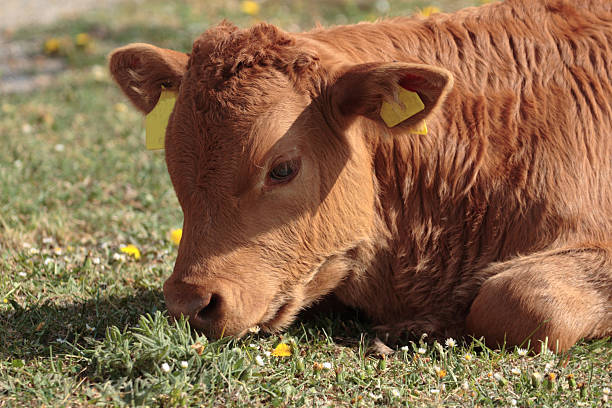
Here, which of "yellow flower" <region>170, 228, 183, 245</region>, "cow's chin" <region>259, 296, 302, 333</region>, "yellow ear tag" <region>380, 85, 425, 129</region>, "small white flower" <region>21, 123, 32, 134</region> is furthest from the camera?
"small white flower" <region>21, 123, 32, 134</region>

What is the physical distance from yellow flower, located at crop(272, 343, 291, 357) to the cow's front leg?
96 cm

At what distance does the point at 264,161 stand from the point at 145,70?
1.16 meters

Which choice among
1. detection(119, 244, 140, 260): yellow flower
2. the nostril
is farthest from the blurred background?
the nostril

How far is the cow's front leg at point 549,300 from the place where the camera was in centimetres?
372

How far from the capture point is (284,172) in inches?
143

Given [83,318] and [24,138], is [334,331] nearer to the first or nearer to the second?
[83,318]

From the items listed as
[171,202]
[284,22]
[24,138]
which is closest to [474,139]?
[171,202]

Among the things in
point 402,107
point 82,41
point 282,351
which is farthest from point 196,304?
point 82,41

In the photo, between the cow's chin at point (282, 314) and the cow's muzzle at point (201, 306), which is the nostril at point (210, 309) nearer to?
the cow's muzzle at point (201, 306)

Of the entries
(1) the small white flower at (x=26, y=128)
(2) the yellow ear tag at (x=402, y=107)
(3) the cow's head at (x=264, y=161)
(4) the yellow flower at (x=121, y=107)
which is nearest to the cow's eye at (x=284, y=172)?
(3) the cow's head at (x=264, y=161)

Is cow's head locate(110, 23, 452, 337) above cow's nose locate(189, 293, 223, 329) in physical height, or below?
above

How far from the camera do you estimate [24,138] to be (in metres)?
7.05

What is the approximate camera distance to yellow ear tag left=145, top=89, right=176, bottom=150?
13.8 feet

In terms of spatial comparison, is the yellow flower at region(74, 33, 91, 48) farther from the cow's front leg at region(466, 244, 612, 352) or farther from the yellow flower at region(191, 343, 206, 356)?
the cow's front leg at region(466, 244, 612, 352)
